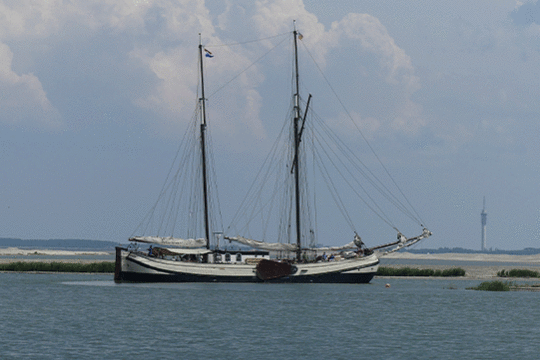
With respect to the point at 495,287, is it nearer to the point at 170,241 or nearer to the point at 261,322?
the point at 170,241

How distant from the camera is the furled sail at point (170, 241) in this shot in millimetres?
90562

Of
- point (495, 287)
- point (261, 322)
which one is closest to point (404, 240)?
point (495, 287)

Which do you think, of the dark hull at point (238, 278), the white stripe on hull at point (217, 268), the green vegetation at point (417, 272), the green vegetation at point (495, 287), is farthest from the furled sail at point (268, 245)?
the green vegetation at point (417, 272)

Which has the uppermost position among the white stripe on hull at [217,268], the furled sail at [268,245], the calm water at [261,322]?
the furled sail at [268,245]

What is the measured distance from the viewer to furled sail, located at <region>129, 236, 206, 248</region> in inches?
3565

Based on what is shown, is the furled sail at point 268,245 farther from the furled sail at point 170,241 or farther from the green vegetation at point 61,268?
the green vegetation at point 61,268

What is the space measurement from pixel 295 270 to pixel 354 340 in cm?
4065

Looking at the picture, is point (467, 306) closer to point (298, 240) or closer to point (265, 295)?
point (265, 295)

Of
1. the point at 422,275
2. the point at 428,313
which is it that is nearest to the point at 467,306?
the point at 428,313

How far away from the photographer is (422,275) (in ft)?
361

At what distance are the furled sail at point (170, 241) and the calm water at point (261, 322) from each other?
A: 7373 millimetres

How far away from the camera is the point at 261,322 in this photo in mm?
54406

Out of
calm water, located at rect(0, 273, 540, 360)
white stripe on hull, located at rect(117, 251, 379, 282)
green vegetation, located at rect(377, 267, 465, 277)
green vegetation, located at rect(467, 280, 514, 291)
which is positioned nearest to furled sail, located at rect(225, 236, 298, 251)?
white stripe on hull, located at rect(117, 251, 379, 282)

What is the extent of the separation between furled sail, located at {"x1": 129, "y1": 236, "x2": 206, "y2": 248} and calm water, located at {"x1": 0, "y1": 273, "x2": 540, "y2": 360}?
7.37m
